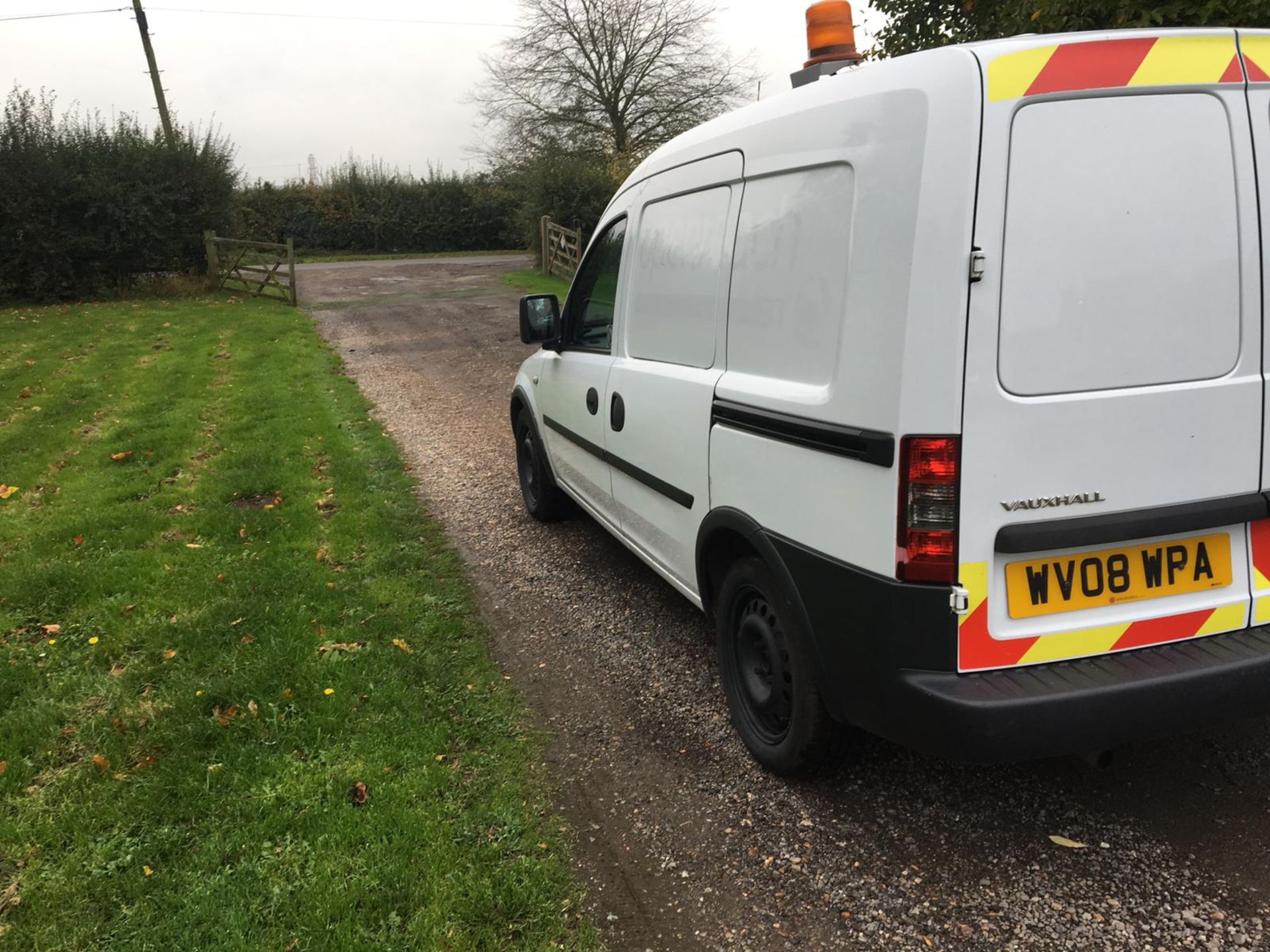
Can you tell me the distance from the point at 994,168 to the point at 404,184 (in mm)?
36666

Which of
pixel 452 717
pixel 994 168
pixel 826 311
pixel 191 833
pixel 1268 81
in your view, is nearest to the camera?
pixel 994 168

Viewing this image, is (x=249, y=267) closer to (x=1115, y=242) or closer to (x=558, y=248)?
(x=558, y=248)

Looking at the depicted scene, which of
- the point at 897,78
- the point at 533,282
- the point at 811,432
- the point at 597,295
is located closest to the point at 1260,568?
the point at 811,432

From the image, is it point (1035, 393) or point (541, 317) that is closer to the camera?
point (1035, 393)

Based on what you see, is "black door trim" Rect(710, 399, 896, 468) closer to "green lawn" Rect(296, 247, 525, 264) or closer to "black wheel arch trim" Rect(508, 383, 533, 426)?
"black wheel arch trim" Rect(508, 383, 533, 426)

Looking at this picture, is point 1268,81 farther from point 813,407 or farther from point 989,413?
point 813,407

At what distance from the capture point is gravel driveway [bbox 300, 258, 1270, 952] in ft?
7.70

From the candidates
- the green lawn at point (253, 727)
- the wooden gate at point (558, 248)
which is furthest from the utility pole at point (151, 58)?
the green lawn at point (253, 727)

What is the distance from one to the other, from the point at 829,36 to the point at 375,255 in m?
33.7

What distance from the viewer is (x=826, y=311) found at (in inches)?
97.0

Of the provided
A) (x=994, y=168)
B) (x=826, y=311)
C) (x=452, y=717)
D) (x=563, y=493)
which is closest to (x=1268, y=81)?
(x=994, y=168)

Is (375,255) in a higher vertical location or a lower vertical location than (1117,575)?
higher

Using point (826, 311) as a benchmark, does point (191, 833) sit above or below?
below

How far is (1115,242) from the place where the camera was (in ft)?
7.08
